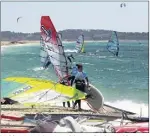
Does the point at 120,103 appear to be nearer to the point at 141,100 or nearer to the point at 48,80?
the point at 141,100

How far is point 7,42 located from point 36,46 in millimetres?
484

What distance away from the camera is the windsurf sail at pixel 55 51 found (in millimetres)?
8312

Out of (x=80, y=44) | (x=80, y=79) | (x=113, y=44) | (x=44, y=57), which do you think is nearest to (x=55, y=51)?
(x=44, y=57)

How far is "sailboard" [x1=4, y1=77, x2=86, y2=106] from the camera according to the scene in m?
8.11

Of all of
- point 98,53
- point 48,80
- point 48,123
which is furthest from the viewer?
point 98,53

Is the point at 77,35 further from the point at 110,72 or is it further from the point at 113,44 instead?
the point at 110,72

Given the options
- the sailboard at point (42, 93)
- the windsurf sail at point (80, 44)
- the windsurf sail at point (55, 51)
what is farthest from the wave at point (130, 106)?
the windsurf sail at point (80, 44)

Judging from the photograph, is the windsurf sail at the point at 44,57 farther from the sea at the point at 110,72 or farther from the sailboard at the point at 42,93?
the sailboard at the point at 42,93

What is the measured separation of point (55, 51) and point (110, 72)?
101 centimetres

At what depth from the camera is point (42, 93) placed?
812 cm

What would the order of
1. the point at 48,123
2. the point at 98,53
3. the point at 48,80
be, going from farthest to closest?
the point at 98,53 → the point at 48,80 → the point at 48,123

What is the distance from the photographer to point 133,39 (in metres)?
8.56

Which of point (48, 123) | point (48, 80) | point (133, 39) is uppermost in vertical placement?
point (133, 39)

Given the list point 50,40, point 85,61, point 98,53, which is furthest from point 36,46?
point 98,53
